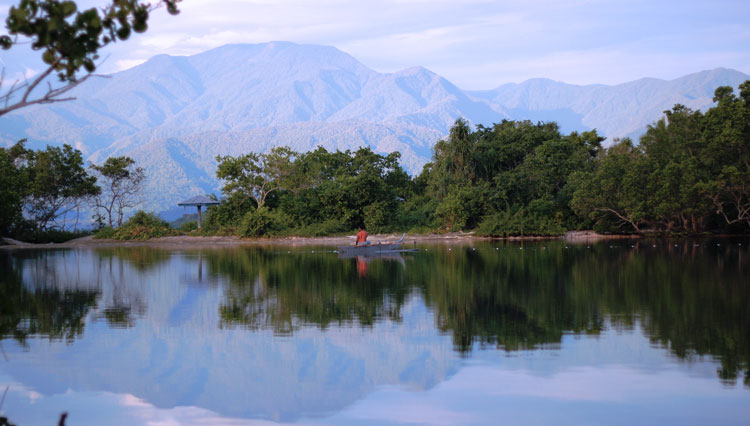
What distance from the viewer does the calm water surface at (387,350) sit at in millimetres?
8117

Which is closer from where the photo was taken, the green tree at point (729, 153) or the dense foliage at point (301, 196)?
the green tree at point (729, 153)

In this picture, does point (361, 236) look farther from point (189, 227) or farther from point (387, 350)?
point (189, 227)

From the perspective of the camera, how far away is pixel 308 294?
17656mm


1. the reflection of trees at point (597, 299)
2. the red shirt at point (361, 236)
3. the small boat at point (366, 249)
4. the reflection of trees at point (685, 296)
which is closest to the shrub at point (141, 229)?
the red shirt at point (361, 236)

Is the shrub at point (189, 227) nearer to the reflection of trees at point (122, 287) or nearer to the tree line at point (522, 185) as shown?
the tree line at point (522, 185)

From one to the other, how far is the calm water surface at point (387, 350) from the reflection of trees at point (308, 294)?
10 centimetres

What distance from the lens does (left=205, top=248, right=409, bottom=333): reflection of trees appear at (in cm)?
1411

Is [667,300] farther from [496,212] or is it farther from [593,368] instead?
[496,212]

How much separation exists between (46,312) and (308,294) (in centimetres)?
600

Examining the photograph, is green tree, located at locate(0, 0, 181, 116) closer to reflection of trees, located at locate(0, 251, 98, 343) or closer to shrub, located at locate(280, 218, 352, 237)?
reflection of trees, located at locate(0, 251, 98, 343)

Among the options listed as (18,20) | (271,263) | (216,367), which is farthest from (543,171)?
(18,20)

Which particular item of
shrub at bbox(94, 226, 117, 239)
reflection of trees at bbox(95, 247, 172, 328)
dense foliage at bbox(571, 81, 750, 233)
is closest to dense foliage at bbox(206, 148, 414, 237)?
shrub at bbox(94, 226, 117, 239)

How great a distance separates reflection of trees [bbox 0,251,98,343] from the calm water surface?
0.06 meters

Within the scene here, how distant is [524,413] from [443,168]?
1694 inches
